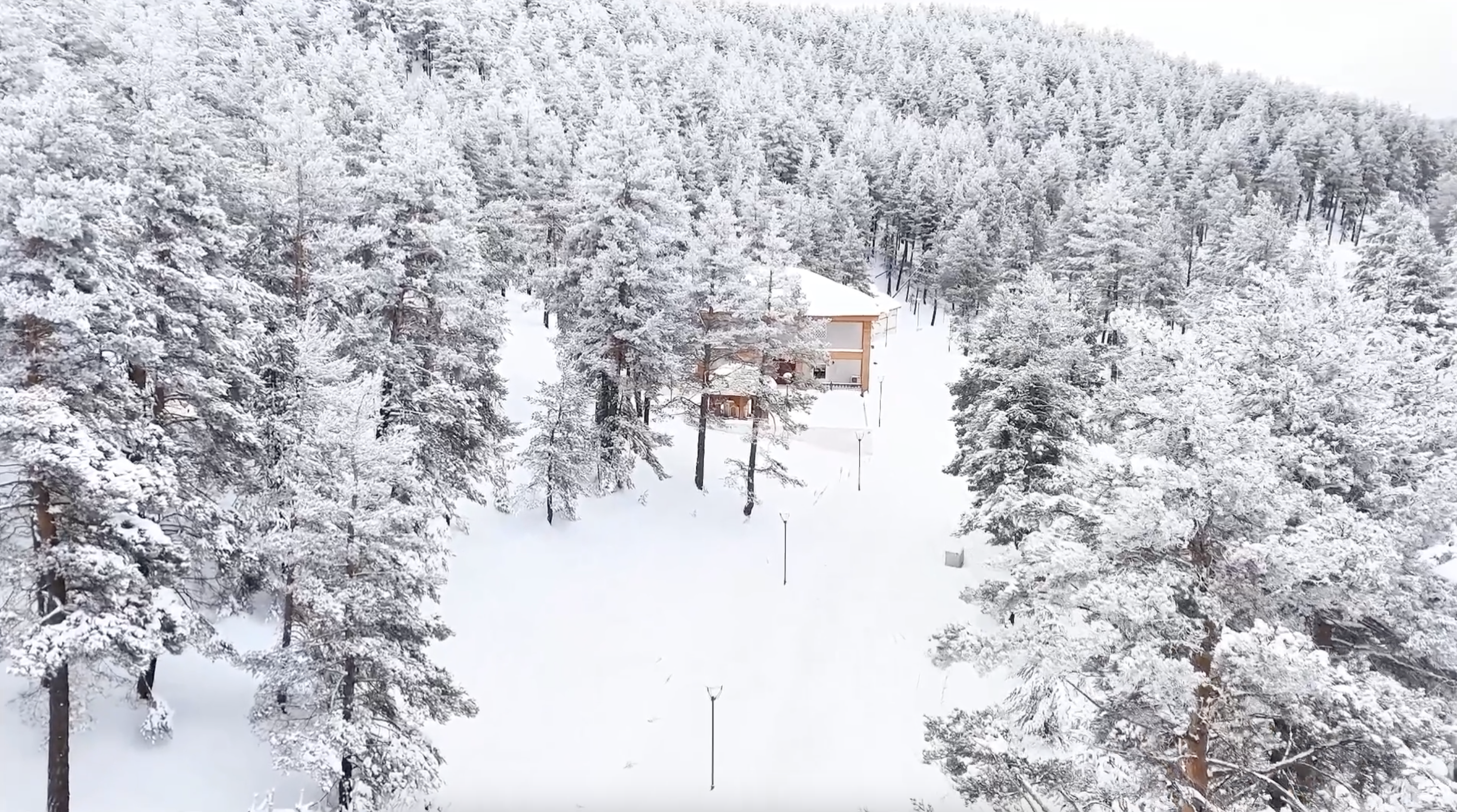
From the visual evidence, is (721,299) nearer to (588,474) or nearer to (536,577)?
(588,474)

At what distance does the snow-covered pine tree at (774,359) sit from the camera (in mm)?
27375

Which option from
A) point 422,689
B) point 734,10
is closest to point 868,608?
point 422,689

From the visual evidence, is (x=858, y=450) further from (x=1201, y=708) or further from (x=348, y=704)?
(x=1201, y=708)

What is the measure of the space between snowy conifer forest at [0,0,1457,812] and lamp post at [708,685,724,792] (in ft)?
1.09

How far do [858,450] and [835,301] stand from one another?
1184cm

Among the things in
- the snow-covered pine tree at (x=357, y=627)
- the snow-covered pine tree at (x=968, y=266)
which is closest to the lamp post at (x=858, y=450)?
the snow-covered pine tree at (x=357, y=627)

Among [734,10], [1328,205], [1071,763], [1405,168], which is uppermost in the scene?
[734,10]

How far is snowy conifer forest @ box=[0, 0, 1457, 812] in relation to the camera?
9.89 metres

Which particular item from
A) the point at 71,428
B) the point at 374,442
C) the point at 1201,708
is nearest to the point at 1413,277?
the point at 1201,708

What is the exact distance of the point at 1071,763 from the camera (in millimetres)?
11258

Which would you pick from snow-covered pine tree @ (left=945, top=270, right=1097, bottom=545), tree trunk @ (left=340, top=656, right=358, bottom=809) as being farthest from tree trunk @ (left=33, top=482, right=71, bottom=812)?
snow-covered pine tree @ (left=945, top=270, right=1097, bottom=545)

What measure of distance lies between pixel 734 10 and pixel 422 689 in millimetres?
186380

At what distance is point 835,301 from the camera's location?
43250 mm

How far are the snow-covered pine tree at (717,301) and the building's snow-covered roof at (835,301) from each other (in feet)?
39.7
